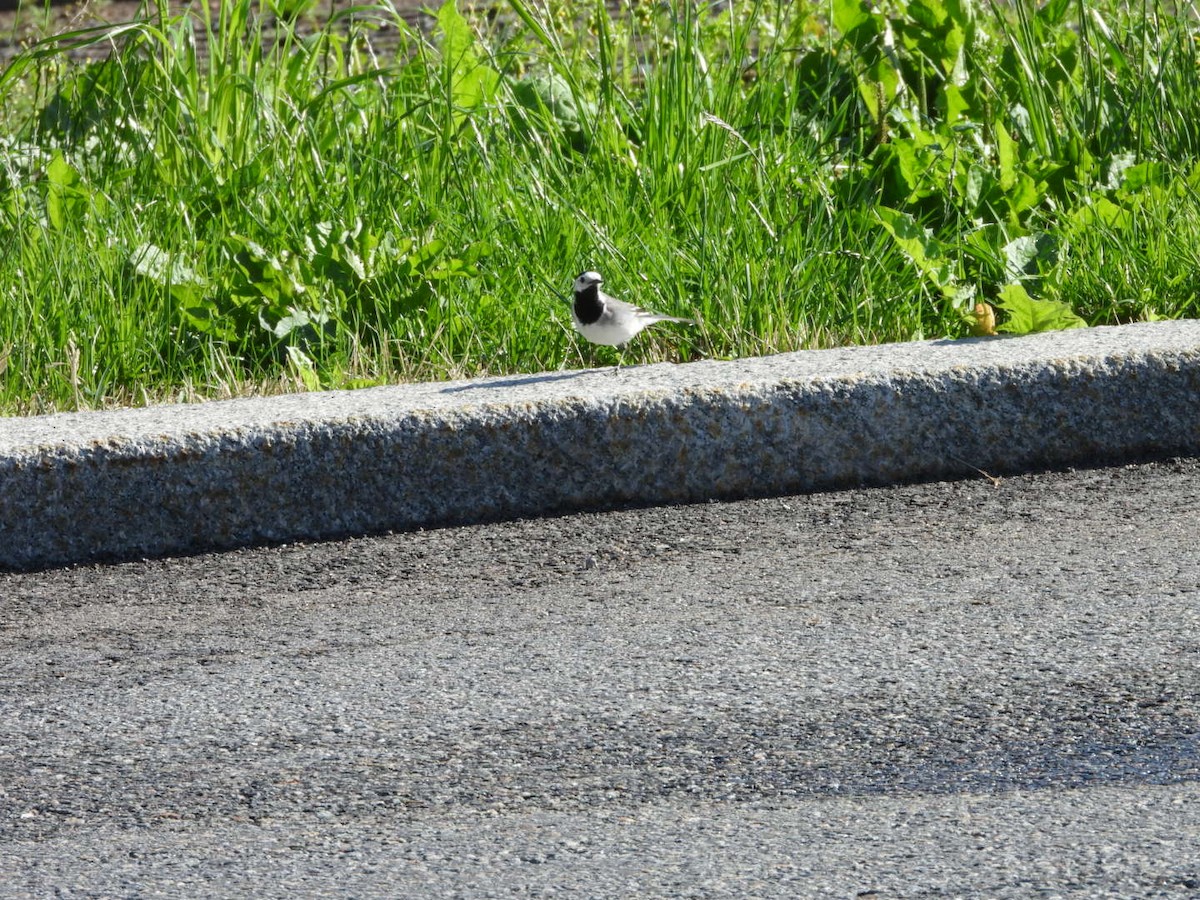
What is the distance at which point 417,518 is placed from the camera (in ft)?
12.5

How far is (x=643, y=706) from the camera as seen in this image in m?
2.74

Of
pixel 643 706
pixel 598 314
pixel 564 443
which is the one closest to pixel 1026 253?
pixel 598 314

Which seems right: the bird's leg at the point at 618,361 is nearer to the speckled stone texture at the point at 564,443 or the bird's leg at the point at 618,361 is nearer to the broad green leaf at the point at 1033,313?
the speckled stone texture at the point at 564,443

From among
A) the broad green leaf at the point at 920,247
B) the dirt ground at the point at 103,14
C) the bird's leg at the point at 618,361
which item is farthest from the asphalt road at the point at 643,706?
the dirt ground at the point at 103,14

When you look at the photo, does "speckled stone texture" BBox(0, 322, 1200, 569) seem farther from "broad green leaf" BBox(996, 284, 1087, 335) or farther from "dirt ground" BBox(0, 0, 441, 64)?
"dirt ground" BBox(0, 0, 441, 64)

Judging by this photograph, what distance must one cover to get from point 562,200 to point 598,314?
822 millimetres

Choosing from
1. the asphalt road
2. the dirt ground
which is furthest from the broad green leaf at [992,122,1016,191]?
the dirt ground

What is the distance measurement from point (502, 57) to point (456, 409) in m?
2.33

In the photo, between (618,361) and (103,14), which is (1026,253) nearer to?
(618,361)

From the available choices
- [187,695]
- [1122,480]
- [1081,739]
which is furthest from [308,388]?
[1081,739]

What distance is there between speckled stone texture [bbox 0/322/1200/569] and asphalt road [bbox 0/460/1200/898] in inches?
3.8

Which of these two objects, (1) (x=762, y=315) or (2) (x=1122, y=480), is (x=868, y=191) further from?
(2) (x=1122, y=480)

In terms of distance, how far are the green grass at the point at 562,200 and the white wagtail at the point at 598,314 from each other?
38 cm

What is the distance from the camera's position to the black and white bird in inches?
168
